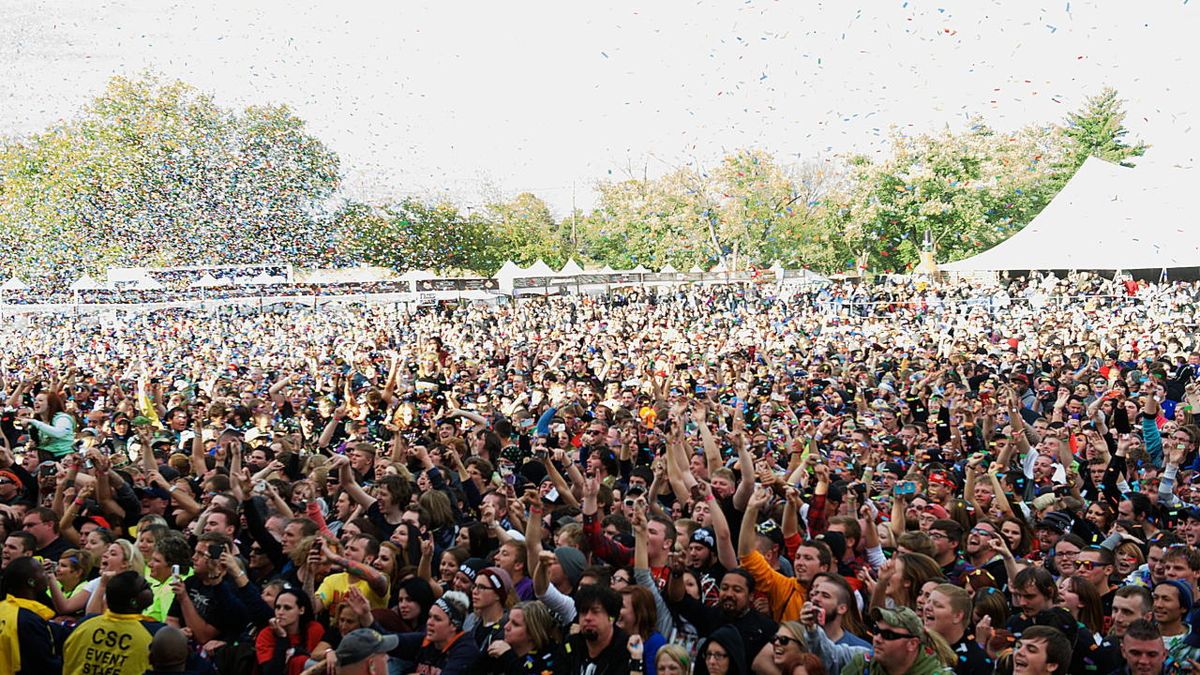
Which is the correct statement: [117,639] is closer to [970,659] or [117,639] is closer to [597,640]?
[597,640]

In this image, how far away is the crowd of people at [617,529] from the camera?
4246mm

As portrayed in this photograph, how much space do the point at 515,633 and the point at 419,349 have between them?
15982 mm

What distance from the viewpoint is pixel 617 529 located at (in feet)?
18.5

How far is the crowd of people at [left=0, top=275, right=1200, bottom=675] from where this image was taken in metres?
4.25

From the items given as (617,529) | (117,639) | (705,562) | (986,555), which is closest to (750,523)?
(705,562)

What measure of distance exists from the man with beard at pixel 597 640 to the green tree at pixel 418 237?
50.7 metres

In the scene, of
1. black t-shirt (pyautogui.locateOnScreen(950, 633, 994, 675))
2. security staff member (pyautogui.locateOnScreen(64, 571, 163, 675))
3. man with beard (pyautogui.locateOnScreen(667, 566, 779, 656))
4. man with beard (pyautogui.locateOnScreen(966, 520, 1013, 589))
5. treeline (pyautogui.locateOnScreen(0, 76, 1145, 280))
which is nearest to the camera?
black t-shirt (pyautogui.locateOnScreen(950, 633, 994, 675))

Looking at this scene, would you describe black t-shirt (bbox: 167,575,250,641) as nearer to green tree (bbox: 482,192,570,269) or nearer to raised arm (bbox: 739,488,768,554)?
raised arm (bbox: 739,488,768,554)

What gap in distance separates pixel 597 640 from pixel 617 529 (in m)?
1.51

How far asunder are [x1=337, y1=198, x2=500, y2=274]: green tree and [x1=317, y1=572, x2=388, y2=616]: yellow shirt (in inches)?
1958

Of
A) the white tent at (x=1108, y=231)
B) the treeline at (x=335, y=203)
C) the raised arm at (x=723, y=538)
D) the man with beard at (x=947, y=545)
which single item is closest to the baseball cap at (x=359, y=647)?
the raised arm at (x=723, y=538)

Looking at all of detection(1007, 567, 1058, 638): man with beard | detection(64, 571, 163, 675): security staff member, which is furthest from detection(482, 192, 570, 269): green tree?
detection(64, 571, 163, 675): security staff member

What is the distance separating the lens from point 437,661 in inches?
173

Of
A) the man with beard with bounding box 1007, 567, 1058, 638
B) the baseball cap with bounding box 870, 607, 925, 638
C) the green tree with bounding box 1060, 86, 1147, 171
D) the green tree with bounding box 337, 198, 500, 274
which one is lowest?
the man with beard with bounding box 1007, 567, 1058, 638
